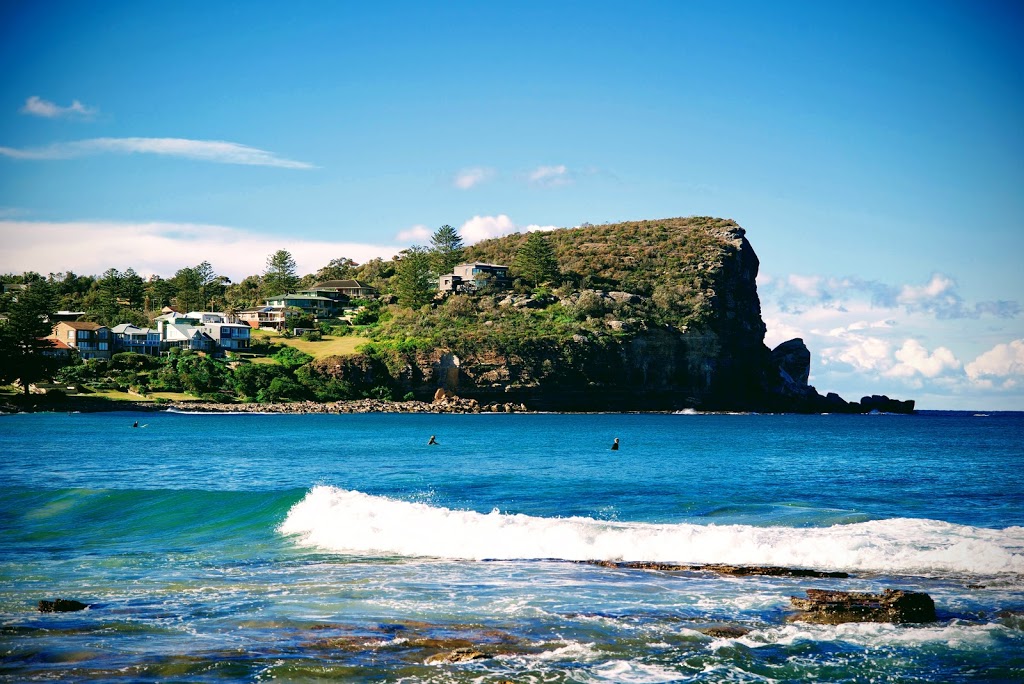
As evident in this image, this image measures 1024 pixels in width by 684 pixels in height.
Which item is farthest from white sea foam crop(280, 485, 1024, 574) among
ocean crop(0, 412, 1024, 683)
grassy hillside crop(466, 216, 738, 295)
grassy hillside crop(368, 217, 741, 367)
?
grassy hillside crop(466, 216, 738, 295)

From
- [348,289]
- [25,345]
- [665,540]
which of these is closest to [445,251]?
[348,289]

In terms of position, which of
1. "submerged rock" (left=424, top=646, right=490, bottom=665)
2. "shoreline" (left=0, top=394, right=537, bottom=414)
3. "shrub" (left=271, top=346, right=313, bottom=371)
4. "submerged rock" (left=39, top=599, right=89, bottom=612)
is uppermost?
"shrub" (left=271, top=346, right=313, bottom=371)

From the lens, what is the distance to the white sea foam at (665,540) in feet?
64.2

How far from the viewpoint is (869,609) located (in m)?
14.8

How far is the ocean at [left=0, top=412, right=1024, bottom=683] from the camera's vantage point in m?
12.6

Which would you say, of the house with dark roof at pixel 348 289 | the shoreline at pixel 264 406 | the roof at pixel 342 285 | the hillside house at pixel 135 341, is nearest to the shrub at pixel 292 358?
the shoreline at pixel 264 406

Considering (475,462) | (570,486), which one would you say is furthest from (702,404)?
(570,486)

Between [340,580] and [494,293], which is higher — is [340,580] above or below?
below

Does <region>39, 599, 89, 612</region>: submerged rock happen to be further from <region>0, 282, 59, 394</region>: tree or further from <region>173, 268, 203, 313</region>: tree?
<region>173, 268, 203, 313</region>: tree

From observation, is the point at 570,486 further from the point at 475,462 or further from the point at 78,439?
the point at 78,439

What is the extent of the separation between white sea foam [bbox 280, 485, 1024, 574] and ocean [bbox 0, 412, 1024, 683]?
0.28ft

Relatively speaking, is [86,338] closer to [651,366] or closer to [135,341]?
[135,341]

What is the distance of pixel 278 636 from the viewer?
44.6ft

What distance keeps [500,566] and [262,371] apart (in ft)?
318
